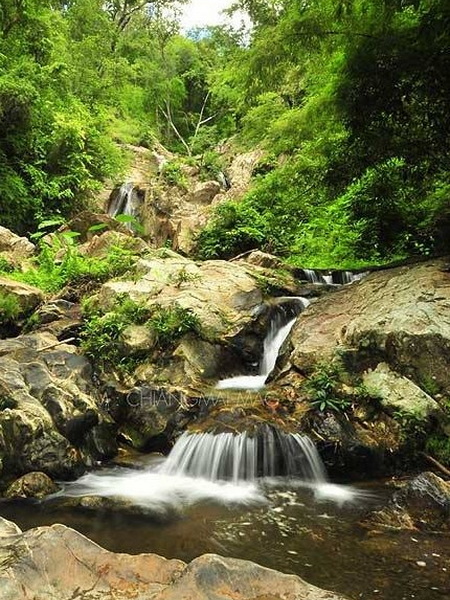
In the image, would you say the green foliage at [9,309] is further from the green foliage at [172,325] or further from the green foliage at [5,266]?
the green foliage at [172,325]

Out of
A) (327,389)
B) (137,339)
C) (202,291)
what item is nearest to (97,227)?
(202,291)

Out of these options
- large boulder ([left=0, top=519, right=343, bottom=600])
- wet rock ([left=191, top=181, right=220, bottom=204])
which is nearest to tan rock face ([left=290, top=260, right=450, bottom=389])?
large boulder ([left=0, top=519, right=343, bottom=600])

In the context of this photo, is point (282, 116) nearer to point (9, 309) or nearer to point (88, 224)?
point (9, 309)

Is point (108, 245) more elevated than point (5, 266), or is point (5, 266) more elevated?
point (108, 245)

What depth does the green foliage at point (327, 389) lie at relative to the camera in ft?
20.7

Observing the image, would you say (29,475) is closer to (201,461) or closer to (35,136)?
(201,461)

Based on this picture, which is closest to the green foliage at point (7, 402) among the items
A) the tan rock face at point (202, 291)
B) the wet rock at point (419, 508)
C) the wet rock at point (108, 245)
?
the tan rock face at point (202, 291)

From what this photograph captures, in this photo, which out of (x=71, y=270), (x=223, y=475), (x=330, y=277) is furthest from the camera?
(x=330, y=277)

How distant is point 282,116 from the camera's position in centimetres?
897

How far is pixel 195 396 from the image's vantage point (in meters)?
7.16

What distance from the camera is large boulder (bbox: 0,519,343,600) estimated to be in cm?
218

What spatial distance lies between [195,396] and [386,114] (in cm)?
548

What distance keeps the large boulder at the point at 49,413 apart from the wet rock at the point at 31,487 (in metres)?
0.22

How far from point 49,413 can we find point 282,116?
6.75 m
